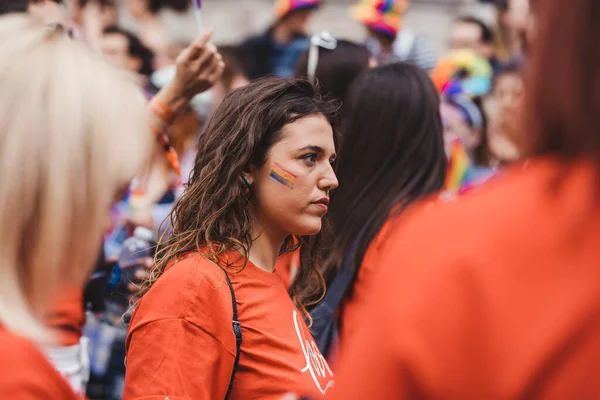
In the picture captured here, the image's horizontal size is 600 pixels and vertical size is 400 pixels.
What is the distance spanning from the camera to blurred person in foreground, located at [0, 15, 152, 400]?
122 cm

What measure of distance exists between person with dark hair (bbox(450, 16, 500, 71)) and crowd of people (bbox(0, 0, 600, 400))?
8.49ft

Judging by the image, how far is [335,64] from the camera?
4078mm

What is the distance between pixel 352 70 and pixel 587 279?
10.6 feet

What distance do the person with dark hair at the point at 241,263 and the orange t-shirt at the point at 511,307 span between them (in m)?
1.07

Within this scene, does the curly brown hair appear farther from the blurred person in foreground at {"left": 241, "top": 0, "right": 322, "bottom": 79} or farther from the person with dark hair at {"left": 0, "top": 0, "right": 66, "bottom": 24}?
the blurred person in foreground at {"left": 241, "top": 0, "right": 322, "bottom": 79}

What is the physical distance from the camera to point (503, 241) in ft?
3.10

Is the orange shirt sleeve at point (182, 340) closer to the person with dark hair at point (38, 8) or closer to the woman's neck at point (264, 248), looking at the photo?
the woman's neck at point (264, 248)

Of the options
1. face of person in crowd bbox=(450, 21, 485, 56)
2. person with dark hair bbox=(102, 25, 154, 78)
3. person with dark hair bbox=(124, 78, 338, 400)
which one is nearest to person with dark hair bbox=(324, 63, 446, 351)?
person with dark hair bbox=(124, 78, 338, 400)

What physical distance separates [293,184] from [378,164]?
29.9 inches

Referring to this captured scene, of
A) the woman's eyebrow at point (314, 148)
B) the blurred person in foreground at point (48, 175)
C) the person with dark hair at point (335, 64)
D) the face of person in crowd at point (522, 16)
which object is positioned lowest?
the person with dark hair at point (335, 64)

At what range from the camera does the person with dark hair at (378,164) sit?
2920 millimetres

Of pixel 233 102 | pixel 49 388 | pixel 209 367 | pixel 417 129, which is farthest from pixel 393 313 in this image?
pixel 417 129

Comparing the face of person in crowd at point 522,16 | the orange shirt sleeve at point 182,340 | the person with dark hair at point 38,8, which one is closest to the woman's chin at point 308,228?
the orange shirt sleeve at point 182,340

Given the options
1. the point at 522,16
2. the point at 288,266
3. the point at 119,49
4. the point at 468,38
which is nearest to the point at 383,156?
the point at 288,266
